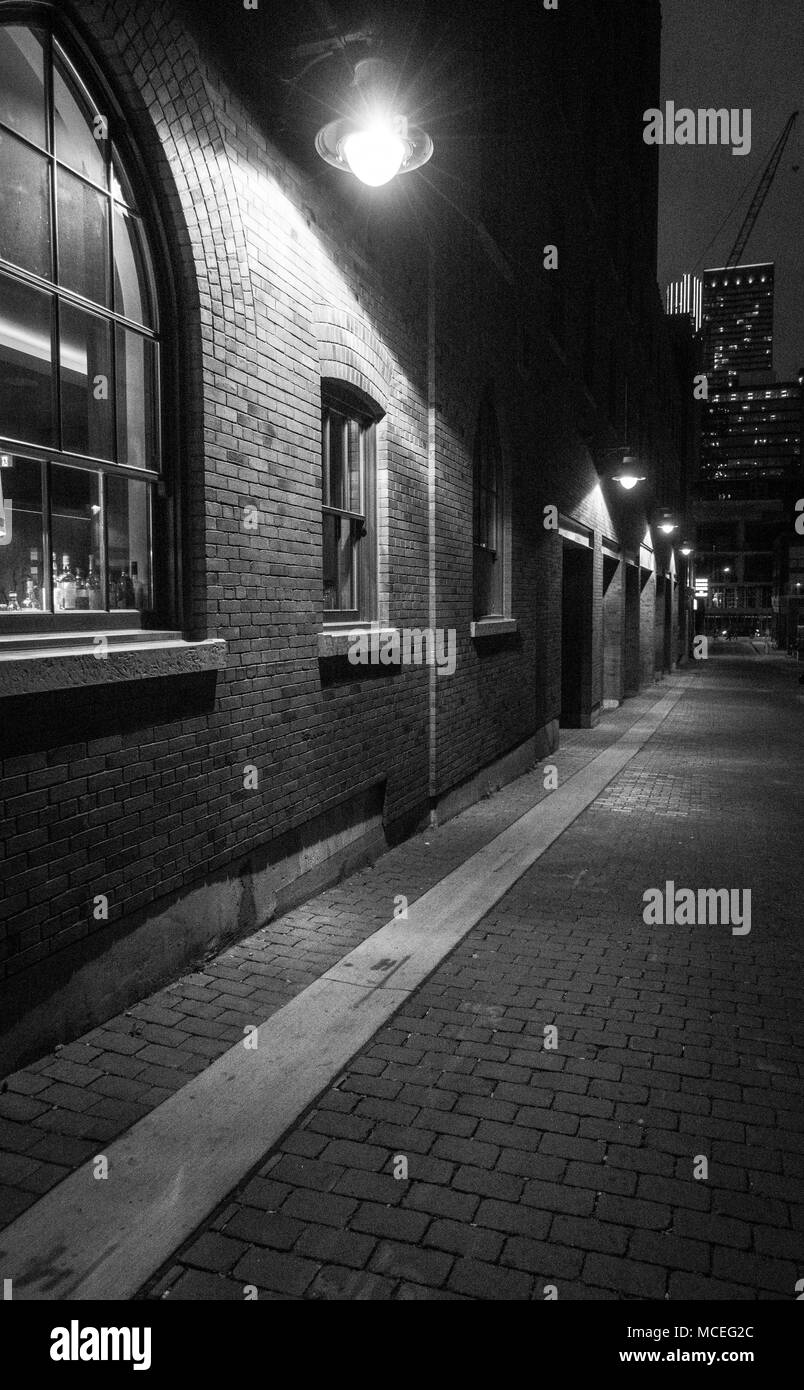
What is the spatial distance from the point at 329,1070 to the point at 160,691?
6.21ft

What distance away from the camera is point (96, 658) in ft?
12.2

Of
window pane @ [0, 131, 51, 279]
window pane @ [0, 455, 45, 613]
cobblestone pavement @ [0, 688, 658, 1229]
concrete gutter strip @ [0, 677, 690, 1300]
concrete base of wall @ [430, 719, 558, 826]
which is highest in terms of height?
window pane @ [0, 131, 51, 279]

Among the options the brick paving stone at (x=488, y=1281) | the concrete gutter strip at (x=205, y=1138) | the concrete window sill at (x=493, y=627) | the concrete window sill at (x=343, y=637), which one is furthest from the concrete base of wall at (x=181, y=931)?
the concrete window sill at (x=493, y=627)

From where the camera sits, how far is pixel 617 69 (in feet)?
58.1

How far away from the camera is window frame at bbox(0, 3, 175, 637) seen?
3.74 meters

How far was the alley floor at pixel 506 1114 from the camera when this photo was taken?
257 centimetres

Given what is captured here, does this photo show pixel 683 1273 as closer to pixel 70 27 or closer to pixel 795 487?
pixel 70 27

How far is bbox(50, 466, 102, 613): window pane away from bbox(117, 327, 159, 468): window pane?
31 centimetres

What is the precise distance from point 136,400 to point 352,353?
2.36 meters

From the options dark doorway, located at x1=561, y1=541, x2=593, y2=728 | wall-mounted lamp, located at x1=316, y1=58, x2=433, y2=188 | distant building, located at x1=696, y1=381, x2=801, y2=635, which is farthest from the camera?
distant building, located at x1=696, y1=381, x2=801, y2=635

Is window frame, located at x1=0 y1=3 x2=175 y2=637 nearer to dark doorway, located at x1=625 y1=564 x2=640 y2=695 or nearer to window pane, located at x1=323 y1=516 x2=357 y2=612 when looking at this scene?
window pane, located at x1=323 y1=516 x2=357 y2=612

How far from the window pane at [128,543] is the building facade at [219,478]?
0.6 inches

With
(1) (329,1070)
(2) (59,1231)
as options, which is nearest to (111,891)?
(1) (329,1070)

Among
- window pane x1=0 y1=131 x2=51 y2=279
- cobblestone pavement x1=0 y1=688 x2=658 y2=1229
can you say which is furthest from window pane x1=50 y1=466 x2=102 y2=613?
cobblestone pavement x1=0 y1=688 x2=658 y2=1229
